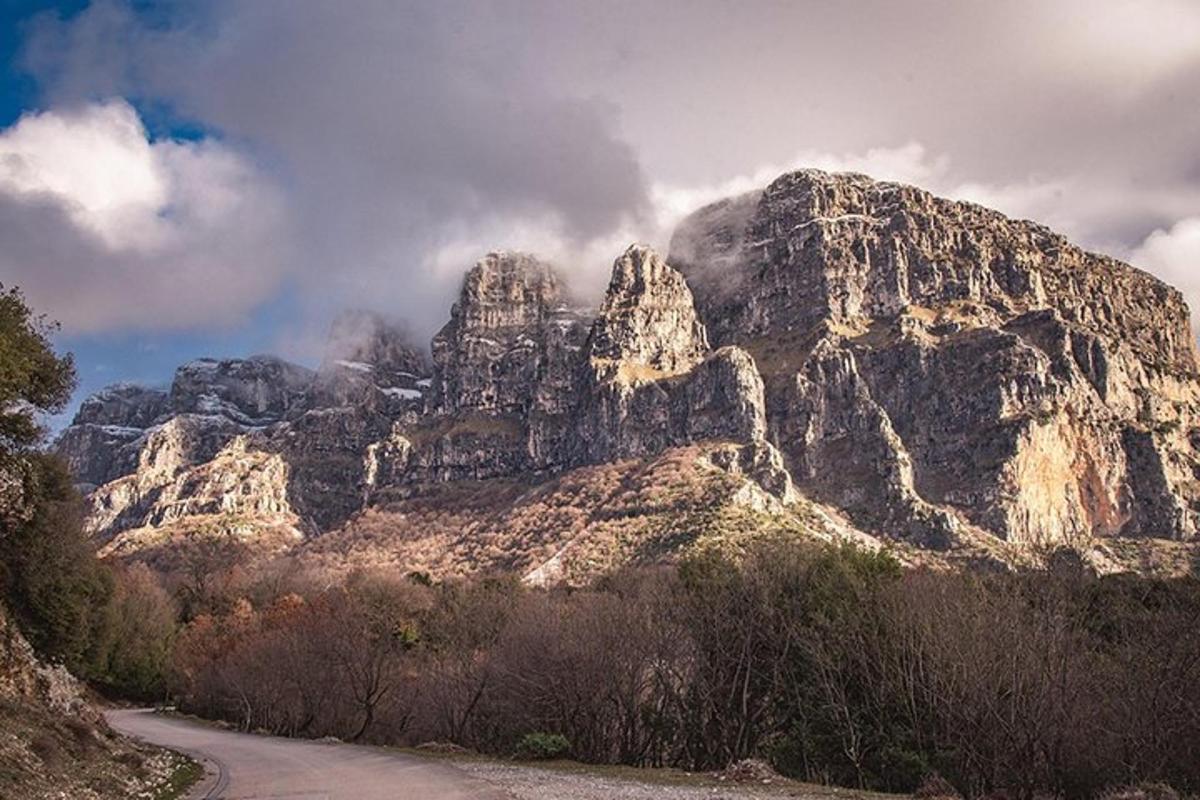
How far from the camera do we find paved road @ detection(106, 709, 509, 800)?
27750mm

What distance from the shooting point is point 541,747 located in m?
40.5

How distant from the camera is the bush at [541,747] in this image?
4050 centimetres

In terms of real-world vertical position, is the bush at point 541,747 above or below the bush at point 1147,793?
below

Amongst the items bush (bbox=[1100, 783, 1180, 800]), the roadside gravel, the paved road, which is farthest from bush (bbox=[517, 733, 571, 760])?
bush (bbox=[1100, 783, 1180, 800])

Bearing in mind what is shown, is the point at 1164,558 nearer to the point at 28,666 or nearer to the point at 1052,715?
the point at 1052,715

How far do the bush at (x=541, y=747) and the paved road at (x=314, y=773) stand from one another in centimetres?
470

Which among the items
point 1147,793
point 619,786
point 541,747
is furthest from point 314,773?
point 1147,793

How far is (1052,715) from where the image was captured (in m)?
30.5

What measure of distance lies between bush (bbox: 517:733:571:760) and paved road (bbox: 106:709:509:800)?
470 centimetres

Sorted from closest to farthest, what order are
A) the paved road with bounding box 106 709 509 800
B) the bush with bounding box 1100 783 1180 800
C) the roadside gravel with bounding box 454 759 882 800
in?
the bush with bounding box 1100 783 1180 800 → the roadside gravel with bounding box 454 759 882 800 → the paved road with bounding box 106 709 509 800

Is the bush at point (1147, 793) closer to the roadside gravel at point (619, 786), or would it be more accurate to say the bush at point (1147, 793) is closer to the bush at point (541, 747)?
the roadside gravel at point (619, 786)

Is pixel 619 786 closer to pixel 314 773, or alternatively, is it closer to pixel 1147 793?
pixel 314 773

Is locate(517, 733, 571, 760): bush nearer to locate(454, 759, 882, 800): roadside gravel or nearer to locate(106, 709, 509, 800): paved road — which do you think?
locate(454, 759, 882, 800): roadside gravel

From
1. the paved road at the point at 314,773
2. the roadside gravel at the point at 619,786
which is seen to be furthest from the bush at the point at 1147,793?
the paved road at the point at 314,773
